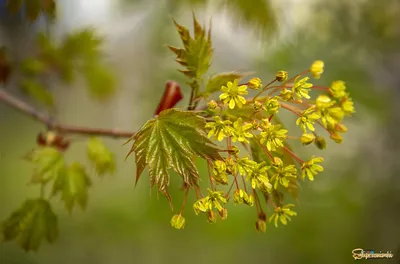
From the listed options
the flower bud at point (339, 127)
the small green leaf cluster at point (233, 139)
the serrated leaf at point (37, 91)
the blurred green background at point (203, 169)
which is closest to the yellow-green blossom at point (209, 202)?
the small green leaf cluster at point (233, 139)

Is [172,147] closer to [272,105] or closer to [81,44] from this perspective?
[272,105]

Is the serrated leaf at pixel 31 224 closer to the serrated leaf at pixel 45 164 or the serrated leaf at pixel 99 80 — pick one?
the serrated leaf at pixel 45 164

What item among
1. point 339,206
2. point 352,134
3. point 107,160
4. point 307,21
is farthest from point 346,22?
point 107,160

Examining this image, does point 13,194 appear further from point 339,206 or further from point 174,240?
point 339,206

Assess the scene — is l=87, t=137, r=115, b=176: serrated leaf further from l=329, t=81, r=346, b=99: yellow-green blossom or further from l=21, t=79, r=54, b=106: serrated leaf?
l=329, t=81, r=346, b=99: yellow-green blossom

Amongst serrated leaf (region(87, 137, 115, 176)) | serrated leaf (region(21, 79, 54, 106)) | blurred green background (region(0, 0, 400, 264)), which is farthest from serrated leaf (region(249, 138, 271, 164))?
blurred green background (region(0, 0, 400, 264))
